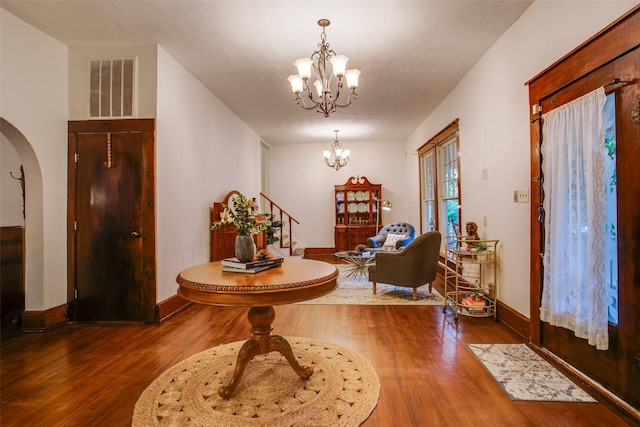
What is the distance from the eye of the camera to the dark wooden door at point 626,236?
5.77 feet

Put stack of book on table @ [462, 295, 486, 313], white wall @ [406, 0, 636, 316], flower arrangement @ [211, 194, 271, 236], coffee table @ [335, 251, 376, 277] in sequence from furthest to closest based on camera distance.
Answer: coffee table @ [335, 251, 376, 277], stack of book on table @ [462, 295, 486, 313], white wall @ [406, 0, 636, 316], flower arrangement @ [211, 194, 271, 236]

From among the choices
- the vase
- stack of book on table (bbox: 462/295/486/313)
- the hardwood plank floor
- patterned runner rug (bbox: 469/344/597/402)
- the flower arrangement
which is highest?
the flower arrangement

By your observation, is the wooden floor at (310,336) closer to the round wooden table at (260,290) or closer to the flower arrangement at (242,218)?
the round wooden table at (260,290)

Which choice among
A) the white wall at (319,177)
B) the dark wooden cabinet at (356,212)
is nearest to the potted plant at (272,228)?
the dark wooden cabinet at (356,212)

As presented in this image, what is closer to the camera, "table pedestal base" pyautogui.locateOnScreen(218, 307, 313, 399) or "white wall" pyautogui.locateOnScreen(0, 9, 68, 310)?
"table pedestal base" pyautogui.locateOnScreen(218, 307, 313, 399)

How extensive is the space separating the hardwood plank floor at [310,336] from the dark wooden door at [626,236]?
0.24m

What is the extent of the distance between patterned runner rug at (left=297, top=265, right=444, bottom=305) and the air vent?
3.08 meters

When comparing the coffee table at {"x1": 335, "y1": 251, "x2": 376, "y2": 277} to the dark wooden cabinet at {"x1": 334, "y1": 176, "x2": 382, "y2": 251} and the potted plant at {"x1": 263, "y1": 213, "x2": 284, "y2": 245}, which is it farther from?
the dark wooden cabinet at {"x1": 334, "y1": 176, "x2": 382, "y2": 251}

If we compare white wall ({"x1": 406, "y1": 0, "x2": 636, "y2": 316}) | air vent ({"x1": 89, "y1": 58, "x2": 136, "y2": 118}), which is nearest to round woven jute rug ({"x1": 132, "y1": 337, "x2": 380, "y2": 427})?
white wall ({"x1": 406, "y1": 0, "x2": 636, "y2": 316})

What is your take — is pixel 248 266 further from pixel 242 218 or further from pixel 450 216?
pixel 450 216

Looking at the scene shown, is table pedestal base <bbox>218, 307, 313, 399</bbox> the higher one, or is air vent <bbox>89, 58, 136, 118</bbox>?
air vent <bbox>89, 58, 136, 118</bbox>

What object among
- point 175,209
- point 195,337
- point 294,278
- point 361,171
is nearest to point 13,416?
point 195,337

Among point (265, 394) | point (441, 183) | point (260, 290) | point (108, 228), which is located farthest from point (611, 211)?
point (108, 228)

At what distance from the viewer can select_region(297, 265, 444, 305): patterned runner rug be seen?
407 centimetres
